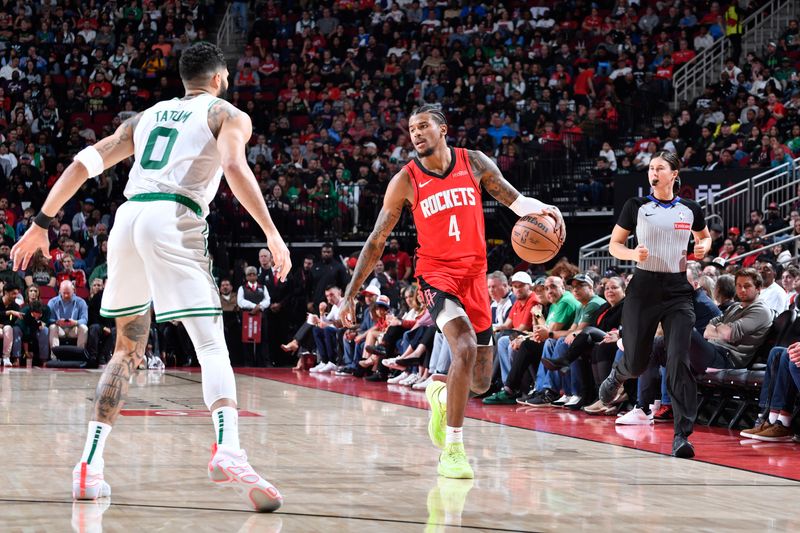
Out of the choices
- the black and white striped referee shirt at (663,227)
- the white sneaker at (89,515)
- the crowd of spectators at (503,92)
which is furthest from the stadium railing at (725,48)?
the white sneaker at (89,515)

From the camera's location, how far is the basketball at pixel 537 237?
5645mm

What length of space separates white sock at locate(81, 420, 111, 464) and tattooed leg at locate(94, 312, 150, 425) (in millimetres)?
29

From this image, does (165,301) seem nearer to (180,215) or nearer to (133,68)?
(180,215)

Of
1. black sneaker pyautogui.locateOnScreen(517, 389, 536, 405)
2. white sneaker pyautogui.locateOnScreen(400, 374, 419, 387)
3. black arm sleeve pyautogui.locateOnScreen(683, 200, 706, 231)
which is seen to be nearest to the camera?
black arm sleeve pyautogui.locateOnScreen(683, 200, 706, 231)

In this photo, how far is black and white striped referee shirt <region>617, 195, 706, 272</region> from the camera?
20.8 feet

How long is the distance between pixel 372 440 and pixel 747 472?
7.58 ft

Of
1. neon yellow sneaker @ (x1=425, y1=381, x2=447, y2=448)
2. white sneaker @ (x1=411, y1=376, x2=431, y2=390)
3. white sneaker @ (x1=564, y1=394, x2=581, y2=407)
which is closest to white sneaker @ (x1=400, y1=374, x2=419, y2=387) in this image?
white sneaker @ (x1=411, y1=376, x2=431, y2=390)

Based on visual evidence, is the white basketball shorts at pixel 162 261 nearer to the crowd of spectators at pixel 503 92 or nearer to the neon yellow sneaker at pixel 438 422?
the neon yellow sneaker at pixel 438 422

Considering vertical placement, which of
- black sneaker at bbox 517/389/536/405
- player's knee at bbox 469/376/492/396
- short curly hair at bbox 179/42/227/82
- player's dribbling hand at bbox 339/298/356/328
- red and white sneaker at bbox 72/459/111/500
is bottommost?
→ black sneaker at bbox 517/389/536/405

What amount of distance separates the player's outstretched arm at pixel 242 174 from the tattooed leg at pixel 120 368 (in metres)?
0.75

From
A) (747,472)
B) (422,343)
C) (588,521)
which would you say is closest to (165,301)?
(588,521)

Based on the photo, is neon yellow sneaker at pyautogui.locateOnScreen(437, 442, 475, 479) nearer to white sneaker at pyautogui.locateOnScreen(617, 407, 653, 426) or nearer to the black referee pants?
the black referee pants

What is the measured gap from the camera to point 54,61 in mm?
21984

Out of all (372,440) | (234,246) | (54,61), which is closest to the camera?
(372,440)
